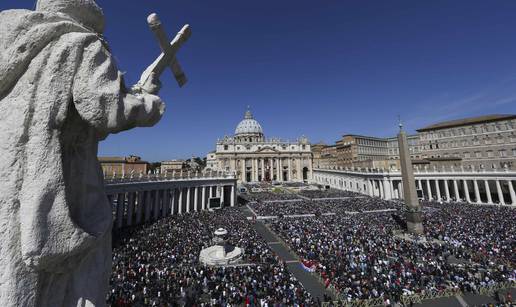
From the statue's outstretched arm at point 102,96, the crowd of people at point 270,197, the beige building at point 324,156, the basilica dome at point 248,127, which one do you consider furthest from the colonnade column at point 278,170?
the statue's outstretched arm at point 102,96

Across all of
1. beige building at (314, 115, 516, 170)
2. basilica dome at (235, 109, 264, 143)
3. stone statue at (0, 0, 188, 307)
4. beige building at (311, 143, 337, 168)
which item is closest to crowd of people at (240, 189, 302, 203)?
beige building at (314, 115, 516, 170)

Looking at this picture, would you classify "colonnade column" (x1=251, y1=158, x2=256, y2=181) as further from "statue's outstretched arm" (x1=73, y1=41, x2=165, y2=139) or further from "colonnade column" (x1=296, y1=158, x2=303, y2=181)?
"statue's outstretched arm" (x1=73, y1=41, x2=165, y2=139)

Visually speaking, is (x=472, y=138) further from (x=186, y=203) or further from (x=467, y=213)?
(x=186, y=203)

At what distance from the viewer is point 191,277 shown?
1404 cm

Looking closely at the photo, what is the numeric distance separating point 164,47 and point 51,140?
2.03m

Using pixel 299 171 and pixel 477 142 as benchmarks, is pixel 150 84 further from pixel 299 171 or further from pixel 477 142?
pixel 299 171

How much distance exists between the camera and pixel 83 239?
88.0 inches

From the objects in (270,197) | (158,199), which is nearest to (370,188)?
(270,197)

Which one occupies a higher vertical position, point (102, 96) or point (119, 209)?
point (102, 96)

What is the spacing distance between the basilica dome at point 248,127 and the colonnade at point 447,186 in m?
61.8

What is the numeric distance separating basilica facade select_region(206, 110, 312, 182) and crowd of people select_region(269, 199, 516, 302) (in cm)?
6523

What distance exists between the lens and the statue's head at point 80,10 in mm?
2514

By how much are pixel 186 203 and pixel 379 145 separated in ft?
261

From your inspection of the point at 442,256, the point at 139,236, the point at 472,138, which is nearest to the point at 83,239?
the point at 442,256
